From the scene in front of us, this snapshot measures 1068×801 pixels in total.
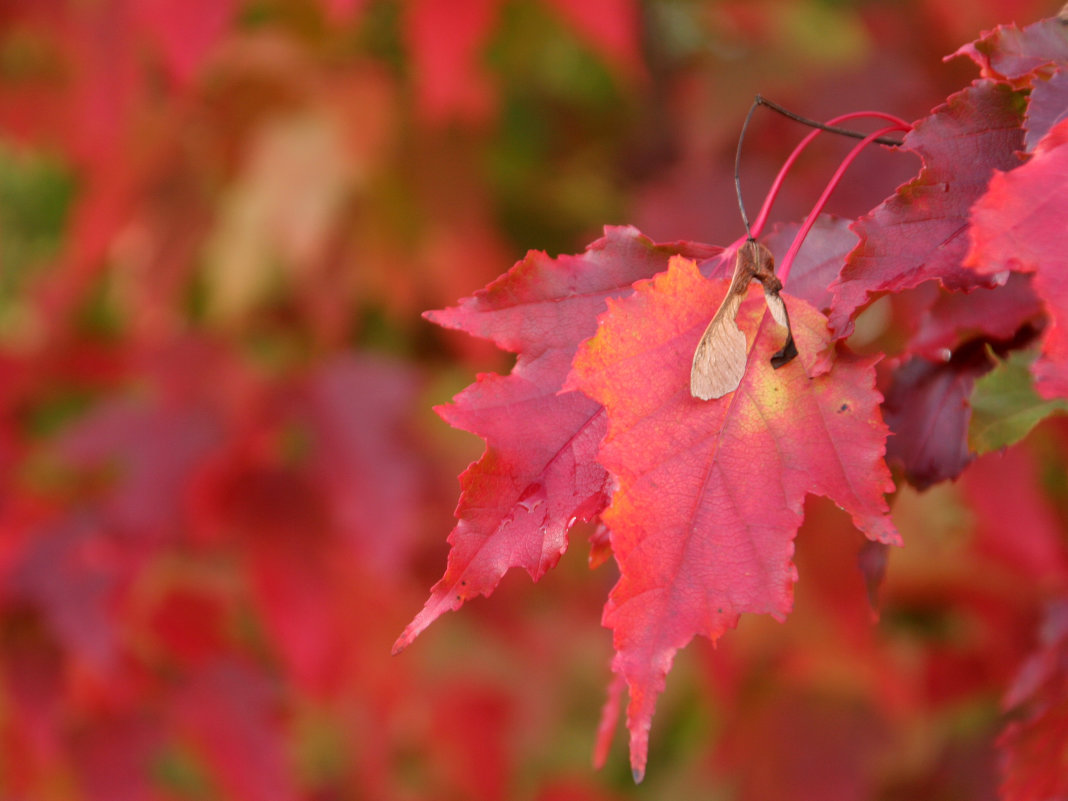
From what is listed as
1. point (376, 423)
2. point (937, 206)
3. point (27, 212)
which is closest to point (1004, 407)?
point (937, 206)

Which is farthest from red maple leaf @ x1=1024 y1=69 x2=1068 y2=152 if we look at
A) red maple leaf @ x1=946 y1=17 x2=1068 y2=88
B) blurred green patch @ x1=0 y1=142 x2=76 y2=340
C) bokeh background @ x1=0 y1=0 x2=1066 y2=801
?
blurred green patch @ x1=0 y1=142 x2=76 y2=340

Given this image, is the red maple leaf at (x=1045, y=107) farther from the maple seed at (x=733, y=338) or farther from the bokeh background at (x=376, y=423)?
the bokeh background at (x=376, y=423)

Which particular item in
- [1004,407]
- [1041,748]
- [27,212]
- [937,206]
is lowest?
[27,212]

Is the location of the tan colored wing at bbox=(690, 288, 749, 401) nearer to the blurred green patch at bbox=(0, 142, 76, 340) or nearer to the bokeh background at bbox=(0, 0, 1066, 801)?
the bokeh background at bbox=(0, 0, 1066, 801)

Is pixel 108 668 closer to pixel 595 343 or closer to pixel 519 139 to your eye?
pixel 595 343

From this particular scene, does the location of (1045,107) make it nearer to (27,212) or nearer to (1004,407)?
(1004,407)

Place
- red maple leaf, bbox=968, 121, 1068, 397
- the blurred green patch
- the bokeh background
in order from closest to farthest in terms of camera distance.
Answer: red maple leaf, bbox=968, 121, 1068, 397 < the bokeh background < the blurred green patch

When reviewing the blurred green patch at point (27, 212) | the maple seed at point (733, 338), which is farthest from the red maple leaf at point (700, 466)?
the blurred green patch at point (27, 212)
